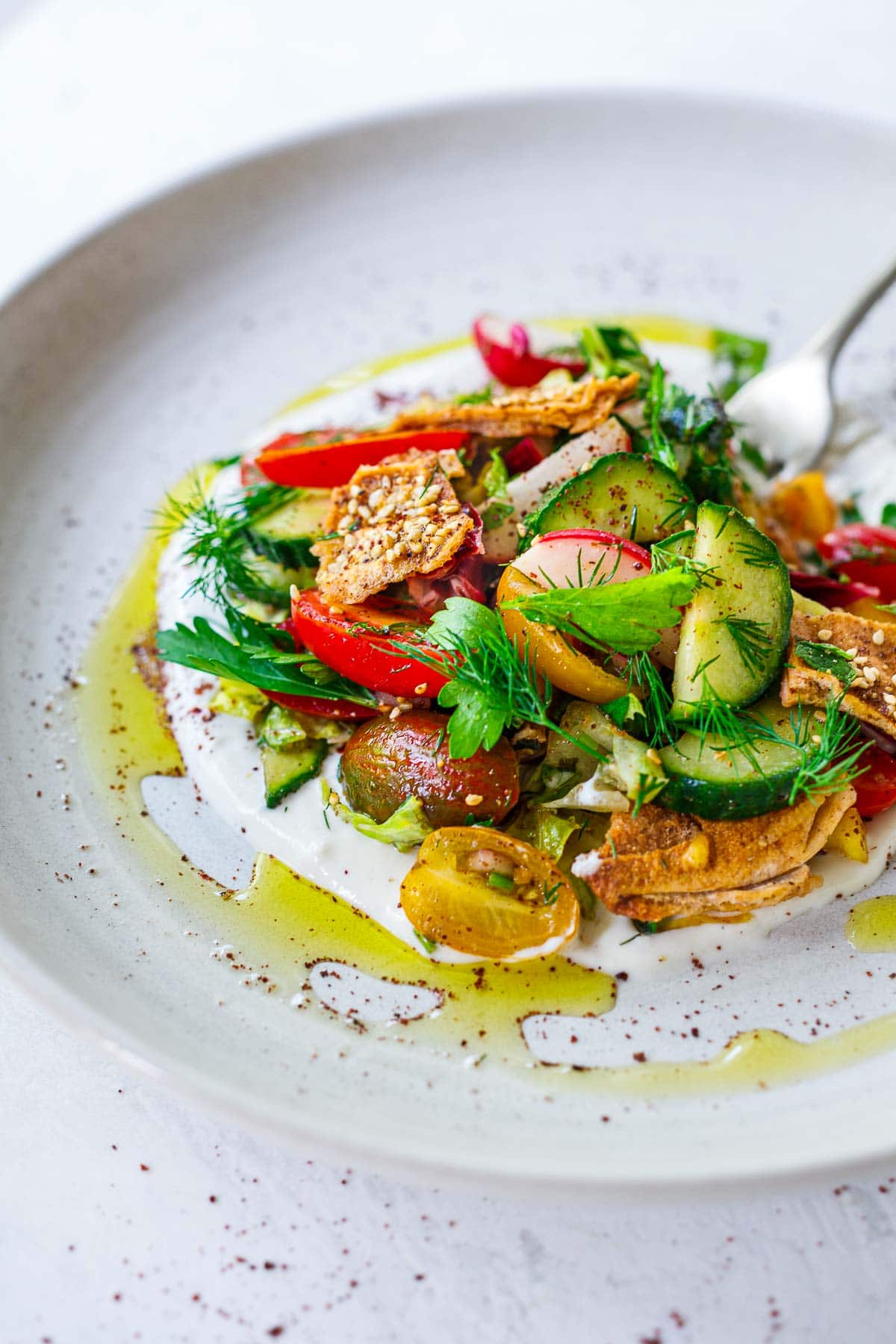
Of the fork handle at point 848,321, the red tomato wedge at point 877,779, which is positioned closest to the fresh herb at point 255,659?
the red tomato wedge at point 877,779

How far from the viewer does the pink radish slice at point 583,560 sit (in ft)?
10.2

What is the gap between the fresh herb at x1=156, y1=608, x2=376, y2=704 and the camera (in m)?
3.36

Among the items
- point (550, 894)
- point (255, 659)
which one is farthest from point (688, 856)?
point (255, 659)

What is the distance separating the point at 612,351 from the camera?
4113 millimetres

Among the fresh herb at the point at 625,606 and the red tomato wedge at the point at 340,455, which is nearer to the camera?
the fresh herb at the point at 625,606

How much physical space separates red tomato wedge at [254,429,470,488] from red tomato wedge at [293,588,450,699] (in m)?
0.50

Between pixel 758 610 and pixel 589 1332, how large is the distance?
180 cm

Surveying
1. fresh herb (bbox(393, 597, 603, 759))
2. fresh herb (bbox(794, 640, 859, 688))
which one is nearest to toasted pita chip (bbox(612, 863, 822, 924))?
fresh herb (bbox(393, 597, 603, 759))

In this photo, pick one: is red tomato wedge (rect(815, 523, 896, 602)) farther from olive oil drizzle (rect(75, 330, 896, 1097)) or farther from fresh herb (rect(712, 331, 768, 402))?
olive oil drizzle (rect(75, 330, 896, 1097))

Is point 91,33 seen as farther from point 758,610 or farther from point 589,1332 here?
point 589,1332

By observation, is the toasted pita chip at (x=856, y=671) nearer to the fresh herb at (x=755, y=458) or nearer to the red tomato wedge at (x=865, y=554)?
the red tomato wedge at (x=865, y=554)

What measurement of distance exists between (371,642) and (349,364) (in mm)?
2106

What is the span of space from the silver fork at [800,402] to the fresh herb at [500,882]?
2.14m

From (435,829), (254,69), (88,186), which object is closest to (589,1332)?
(435,829)
